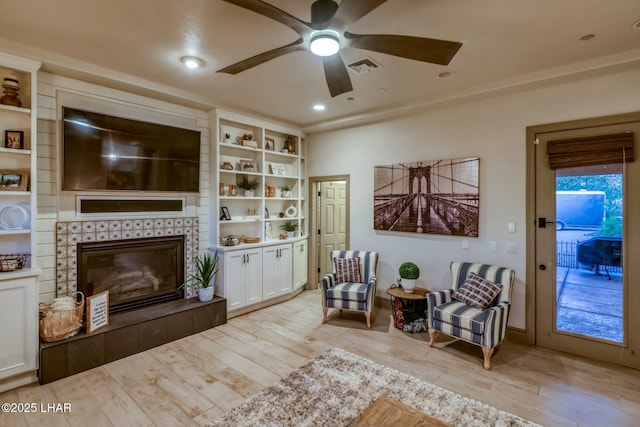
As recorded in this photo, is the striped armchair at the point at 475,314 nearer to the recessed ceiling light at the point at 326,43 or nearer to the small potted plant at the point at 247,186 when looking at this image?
the recessed ceiling light at the point at 326,43

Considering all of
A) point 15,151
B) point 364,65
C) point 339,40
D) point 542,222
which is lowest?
point 542,222

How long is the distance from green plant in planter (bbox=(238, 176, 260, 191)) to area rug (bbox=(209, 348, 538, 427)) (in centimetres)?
280

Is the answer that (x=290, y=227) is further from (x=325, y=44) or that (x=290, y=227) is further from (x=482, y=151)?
(x=325, y=44)

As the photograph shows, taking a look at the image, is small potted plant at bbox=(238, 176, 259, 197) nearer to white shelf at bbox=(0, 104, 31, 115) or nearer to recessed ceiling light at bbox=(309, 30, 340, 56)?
white shelf at bbox=(0, 104, 31, 115)

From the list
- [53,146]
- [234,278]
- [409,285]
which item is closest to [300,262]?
[234,278]

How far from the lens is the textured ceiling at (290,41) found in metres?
2.22

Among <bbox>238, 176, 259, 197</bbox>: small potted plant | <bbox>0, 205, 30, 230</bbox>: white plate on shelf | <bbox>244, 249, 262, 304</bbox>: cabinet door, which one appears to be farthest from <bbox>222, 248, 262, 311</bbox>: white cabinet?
<bbox>0, 205, 30, 230</bbox>: white plate on shelf

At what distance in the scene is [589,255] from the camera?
3.32 m

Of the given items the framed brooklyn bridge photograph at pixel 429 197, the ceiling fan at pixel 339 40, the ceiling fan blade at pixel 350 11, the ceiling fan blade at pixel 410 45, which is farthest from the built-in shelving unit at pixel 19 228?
the framed brooklyn bridge photograph at pixel 429 197

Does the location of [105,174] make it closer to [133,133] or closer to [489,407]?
[133,133]

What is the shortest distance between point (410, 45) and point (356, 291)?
2966 millimetres

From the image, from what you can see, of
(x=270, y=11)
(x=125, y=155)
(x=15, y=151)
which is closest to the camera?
(x=270, y=11)

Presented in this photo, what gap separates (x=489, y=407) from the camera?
2.45 metres

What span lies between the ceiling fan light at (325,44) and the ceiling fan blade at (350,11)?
92 millimetres
